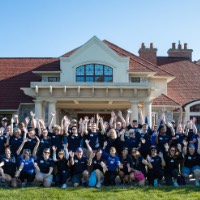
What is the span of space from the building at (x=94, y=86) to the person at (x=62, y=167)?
29.0 ft

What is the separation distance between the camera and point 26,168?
11.1 metres

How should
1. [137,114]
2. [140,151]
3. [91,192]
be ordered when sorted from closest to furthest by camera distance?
[91,192]
[140,151]
[137,114]

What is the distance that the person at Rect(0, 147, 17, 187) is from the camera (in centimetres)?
1100

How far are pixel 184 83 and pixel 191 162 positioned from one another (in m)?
15.5

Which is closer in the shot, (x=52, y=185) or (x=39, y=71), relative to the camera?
(x=52, y=185)

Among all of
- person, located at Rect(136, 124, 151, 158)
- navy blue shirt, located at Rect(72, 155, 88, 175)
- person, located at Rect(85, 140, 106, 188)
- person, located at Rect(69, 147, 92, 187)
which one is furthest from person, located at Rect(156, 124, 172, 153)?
navy blue shirt, located at Rect(72, 155, 88, 175)

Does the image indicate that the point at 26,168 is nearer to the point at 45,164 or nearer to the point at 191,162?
the point at 45,164

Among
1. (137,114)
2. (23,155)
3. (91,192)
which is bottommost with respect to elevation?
(91,192)

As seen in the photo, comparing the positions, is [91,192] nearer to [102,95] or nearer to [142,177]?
[142,177]

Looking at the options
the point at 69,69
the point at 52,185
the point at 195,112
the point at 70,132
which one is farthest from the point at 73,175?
the point at 195,112

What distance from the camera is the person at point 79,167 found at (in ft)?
36.6

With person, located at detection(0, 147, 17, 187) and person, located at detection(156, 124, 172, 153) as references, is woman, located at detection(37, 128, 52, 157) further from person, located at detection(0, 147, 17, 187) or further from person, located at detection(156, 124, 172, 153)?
person, located at detection(156, 124, 172, 153)

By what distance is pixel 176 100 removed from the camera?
80.1ft

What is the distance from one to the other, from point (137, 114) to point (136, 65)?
4.65 metres
